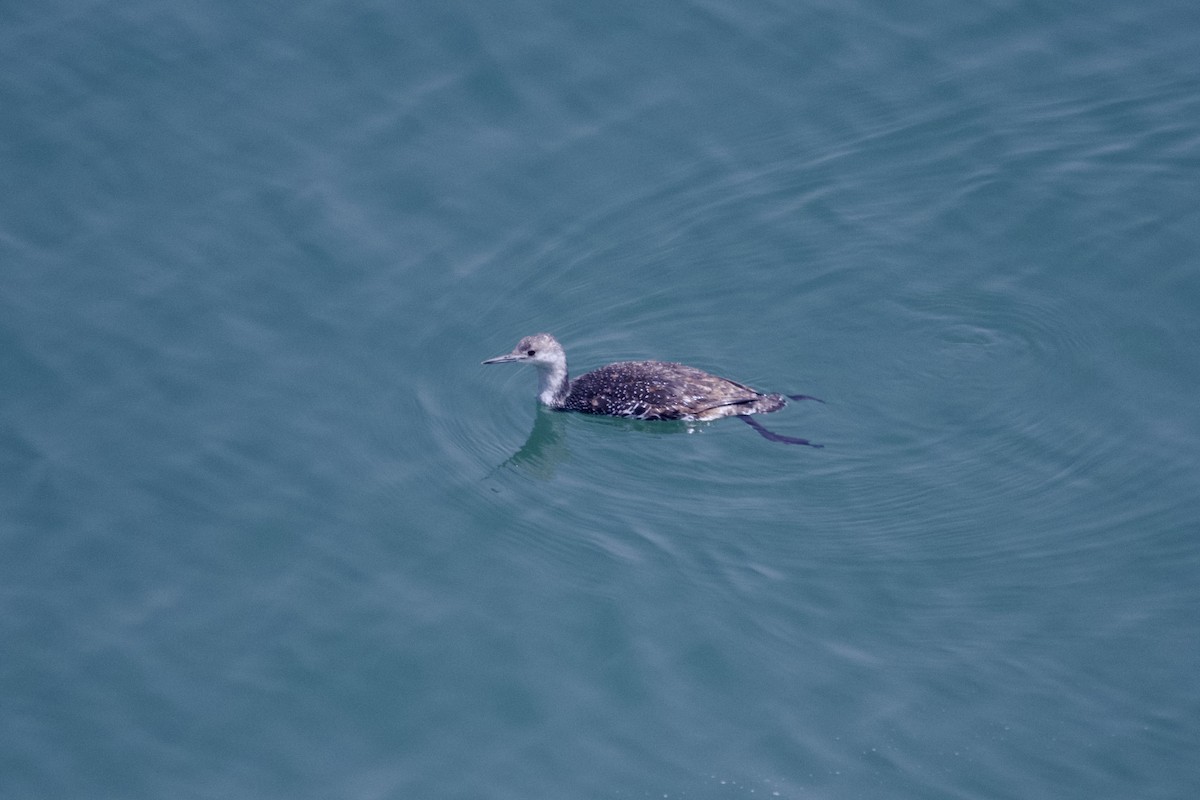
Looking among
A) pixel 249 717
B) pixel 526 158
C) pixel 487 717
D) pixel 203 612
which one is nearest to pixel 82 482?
pixel 203 612

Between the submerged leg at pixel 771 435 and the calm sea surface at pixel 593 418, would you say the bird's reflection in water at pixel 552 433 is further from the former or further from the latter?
the submerged leg at pixel 771 435

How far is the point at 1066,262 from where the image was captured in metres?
14.0

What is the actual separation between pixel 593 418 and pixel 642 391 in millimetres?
631

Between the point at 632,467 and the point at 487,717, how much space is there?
9.22 ft

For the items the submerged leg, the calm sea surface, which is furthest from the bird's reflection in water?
the submerged leg

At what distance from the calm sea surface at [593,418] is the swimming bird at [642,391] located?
22cm

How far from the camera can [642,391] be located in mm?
13086

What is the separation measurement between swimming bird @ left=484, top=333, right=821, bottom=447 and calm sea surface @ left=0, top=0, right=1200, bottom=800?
0.71 feet

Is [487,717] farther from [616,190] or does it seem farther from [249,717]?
[616,190]

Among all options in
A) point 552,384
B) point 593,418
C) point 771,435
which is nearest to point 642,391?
point 593,418

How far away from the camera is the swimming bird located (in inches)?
512

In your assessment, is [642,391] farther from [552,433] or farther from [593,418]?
[552,433]

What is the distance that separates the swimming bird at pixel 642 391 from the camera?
13.0 m

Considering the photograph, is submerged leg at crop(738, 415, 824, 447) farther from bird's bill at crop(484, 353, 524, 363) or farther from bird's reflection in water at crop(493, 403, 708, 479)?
bird's bill at crop(484, 353, 524, 363)
